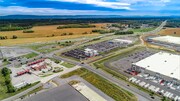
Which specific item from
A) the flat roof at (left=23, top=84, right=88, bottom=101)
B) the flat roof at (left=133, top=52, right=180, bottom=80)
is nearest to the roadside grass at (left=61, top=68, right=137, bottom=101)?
the flat roof at (left=23, top=84, right=88, bottom=101)

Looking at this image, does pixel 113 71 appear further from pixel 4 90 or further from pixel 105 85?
pixel 4 90

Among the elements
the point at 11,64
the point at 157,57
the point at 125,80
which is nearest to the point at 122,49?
the point at 157,57

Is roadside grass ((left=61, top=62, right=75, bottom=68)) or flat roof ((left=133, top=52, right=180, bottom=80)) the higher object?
flat roof ((left=133, top=52, right=180, bottom=80))

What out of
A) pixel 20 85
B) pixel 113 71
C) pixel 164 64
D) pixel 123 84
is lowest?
pixel 123 84

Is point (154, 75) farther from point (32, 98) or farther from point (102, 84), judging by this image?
point (32, 98)

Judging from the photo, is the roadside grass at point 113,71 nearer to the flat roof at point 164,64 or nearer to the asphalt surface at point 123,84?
the asphalt surface at point 123,84

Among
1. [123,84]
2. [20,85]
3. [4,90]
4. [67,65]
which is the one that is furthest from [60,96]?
[67,65]

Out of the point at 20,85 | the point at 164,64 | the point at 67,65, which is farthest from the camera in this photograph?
the point at 67,65

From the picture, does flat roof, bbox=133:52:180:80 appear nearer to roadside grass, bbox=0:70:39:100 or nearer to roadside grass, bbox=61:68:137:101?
roadside grass, bbox=61:68:137:101
